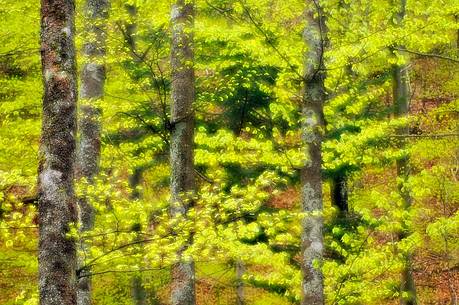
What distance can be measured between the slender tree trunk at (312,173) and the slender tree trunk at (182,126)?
1.62m

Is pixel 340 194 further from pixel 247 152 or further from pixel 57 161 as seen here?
pixel 57 161

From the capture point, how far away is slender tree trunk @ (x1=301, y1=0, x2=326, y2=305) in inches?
317

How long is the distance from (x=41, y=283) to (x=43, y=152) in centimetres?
103

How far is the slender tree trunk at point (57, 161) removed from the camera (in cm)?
468

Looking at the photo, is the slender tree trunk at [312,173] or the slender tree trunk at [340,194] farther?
the slender tree trunk at [340,194]

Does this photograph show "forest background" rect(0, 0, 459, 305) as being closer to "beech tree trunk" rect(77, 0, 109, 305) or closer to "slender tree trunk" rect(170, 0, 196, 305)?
"beech tree trunk" rect(77, 0, 109, 305)

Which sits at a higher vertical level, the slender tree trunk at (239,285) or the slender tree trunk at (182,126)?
the slender tree trunk at (182,126)

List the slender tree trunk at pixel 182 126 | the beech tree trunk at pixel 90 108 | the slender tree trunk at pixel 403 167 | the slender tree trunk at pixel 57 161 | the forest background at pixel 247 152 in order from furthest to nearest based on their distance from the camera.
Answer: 1. the slender tree trunk at pixel 403 167
2. the beech tree trunk at pixel 90 108
3. the slender tree trunk at pixel 182 126
4. the forest background at pixel 247 152
5. the slender tree trunk at pixel 57 161

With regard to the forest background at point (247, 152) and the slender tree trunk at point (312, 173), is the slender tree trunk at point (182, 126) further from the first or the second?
the slender tree trunk at point (312, 173)

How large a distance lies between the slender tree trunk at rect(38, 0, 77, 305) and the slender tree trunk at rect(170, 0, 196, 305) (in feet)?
11.6

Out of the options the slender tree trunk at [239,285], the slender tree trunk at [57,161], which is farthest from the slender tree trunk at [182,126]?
the slender tree trunk at [239,285]

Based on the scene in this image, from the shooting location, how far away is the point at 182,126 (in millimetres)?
8797

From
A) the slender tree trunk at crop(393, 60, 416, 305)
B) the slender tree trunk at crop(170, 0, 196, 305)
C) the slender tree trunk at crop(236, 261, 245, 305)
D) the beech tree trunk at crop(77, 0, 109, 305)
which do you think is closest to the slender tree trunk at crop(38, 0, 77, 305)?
the slender tree trunk at crop(170, 0, 196, 305)

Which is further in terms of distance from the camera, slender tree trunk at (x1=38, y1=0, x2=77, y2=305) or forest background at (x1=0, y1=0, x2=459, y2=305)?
forest background at (x1=0, y1=0, x2=459, y2=305)
